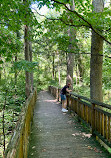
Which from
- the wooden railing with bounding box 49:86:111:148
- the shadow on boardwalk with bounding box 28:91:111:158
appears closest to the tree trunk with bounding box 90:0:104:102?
the wooden railing with bounding box 49:86:111:148

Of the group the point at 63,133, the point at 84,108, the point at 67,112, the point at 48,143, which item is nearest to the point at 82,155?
the point at 48,143

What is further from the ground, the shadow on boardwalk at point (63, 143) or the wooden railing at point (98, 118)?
the wooden railing at point (98, 118)

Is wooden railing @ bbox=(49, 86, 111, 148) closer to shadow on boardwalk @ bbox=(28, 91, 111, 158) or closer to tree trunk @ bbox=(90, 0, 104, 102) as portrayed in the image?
shadow on boardwalk @ bbox=(28, 91, 111, 158)

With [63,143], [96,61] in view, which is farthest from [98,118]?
[96,61]

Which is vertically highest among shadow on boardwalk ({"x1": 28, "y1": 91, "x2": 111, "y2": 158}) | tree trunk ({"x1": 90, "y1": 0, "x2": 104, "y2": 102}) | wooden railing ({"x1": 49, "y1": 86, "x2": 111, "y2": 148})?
tree trunk ({"x1": 90, "y1": 0, "x2": 104, "y2": 102})

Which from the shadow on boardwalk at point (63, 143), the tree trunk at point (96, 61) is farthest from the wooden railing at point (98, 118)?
the tree trunk at point (96, 61)

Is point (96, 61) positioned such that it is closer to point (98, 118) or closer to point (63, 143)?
point (98, 118)

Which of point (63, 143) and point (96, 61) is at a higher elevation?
point (96, 61)

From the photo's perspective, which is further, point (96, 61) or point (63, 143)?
point (96, 61)

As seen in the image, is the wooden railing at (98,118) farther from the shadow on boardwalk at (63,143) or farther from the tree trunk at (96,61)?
the tree trunk at (96,61)

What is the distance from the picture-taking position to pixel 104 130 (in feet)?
12.3

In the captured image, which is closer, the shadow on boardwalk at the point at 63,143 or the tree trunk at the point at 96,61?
the shadow on boardwalk at the point at 63,143

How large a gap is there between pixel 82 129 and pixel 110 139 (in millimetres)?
2067

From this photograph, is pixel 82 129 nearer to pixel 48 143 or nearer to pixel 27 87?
pixel 48 143
